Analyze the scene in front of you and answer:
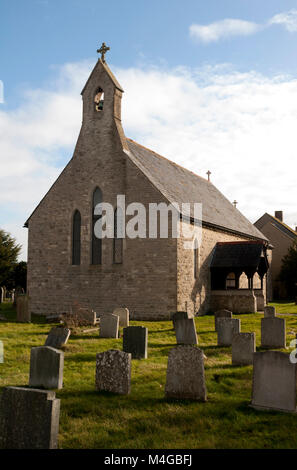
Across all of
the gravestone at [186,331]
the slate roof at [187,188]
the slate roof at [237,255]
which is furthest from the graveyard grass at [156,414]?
the slate roof at [237,255]

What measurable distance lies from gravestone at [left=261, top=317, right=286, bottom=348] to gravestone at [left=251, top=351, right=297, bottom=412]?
5.33m

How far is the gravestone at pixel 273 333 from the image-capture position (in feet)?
39.5

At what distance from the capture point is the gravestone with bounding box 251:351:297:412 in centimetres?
679

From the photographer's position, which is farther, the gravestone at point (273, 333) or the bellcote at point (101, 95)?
the bellcote at point (101, 95)

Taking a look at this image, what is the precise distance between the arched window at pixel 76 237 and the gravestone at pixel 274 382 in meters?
16.1

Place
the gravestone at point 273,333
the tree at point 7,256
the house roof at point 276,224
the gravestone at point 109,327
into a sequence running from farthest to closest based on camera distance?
the house roof at point 276,224
the tree at point 7,256
the gravestone at point 109,327
the gravestone at point 273,333

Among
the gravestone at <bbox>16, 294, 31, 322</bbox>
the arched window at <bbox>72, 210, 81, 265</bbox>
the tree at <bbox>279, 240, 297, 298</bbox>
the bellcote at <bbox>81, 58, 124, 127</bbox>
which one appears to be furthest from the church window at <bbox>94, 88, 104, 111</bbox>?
the tree at <bbox>279, 240, 297, 298</bbox>

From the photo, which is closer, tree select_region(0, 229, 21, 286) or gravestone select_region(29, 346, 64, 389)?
gravestone select_region(29, 346, 64, 389)

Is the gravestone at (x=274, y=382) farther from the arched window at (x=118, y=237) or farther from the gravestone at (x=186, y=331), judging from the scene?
the arched window at (x=118, y=237)

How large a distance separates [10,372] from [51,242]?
13986 millimetres

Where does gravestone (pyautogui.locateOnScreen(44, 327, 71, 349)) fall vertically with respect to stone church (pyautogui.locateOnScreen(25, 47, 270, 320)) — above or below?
below

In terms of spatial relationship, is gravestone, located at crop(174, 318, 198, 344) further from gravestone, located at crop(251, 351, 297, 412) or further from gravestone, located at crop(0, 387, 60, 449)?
gravestone, located at crop(0, 387, 60, 449)

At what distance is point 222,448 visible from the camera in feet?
17.3

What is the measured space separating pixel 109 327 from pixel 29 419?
873 centimetres
